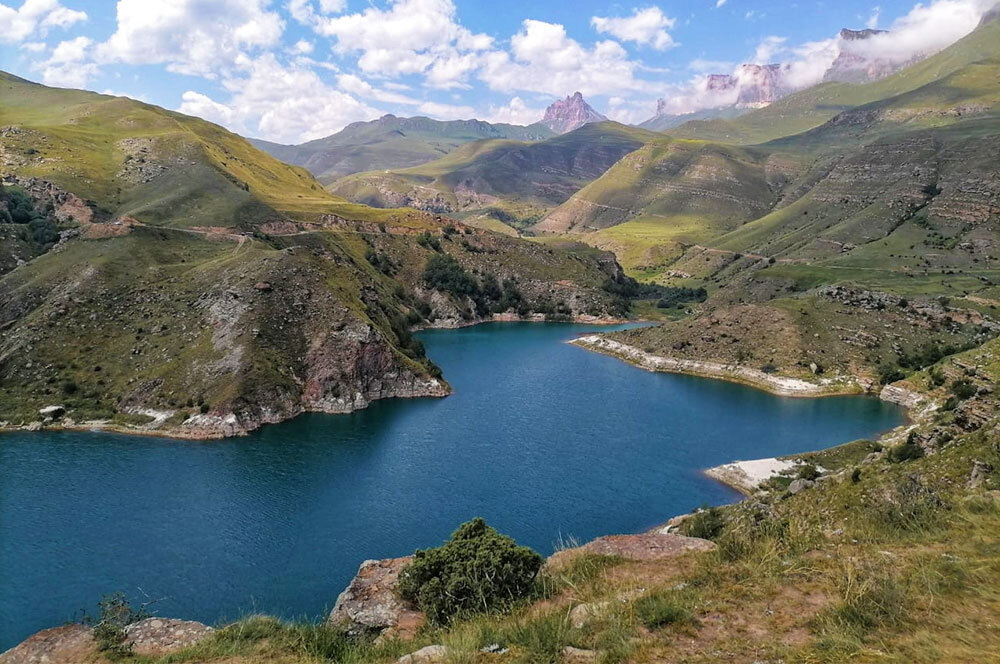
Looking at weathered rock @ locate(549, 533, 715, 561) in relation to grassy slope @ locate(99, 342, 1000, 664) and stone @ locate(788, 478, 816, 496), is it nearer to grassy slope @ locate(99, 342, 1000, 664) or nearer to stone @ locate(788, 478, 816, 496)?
grassy slope @ locate(99, 342, 1000, 664)

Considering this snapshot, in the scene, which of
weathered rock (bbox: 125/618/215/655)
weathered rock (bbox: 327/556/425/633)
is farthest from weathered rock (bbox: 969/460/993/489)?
weathered rock (bbox: 125/618/215/655)

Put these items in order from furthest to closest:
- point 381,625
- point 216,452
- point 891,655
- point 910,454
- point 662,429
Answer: point 662,429 < point 216,452 < point 910,454 < point 381,625 < point 891,655

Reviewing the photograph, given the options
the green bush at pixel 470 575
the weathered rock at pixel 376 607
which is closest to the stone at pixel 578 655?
the green bush at pixel 470 575

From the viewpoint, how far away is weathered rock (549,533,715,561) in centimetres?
2262

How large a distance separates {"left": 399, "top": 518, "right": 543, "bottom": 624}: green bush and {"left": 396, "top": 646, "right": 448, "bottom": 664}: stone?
427 centimetres

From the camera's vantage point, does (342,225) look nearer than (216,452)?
No

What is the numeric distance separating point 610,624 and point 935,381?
4015 inches

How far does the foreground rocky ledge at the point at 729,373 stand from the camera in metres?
107

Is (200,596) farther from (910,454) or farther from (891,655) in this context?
(910,454)

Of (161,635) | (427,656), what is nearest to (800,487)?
(427,656)

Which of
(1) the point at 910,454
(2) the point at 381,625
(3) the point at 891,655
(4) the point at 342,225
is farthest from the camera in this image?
(4) the point at 342,225

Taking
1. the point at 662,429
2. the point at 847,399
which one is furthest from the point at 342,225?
the point at 847,399

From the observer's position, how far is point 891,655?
10086mm

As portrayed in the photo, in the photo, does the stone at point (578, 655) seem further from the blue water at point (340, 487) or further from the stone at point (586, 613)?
the blue water at point (340, 487)
